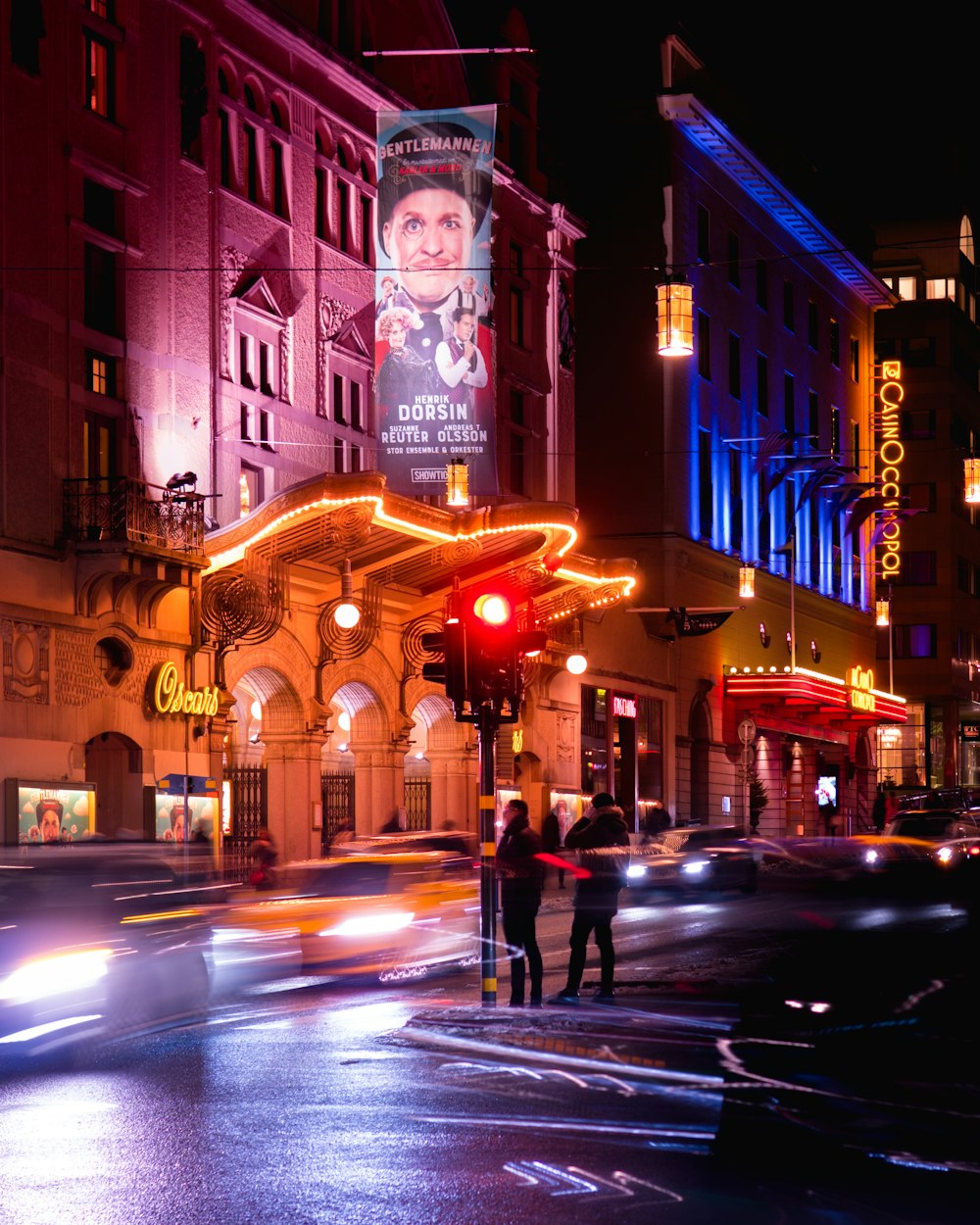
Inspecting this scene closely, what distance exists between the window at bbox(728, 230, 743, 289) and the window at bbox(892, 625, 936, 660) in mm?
28305

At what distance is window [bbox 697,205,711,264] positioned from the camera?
53406mm

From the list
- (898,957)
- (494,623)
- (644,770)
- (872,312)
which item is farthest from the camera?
(872,312)

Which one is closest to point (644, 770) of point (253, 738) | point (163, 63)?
point (253, 738)

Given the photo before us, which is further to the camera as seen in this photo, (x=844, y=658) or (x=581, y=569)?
(x=844, y=658)

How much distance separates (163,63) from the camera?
30.5 meters

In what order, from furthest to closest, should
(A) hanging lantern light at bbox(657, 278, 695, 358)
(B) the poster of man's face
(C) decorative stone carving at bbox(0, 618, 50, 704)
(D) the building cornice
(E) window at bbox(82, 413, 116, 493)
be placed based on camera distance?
(D) the building cornice → (E) window at bbox(82, 413, 116, 493) → (C) decorative stone carving at bbox(0, 618, 50, 704) → (B) the poster of man's face → (A) hanging lantern light at bbox(657, 278, 695, 358)

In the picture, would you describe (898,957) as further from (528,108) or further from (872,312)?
(872,312)

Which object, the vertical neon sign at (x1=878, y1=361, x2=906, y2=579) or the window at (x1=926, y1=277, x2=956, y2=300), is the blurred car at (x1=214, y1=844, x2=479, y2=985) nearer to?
the vertical neon sign at (x1=878, y1=361, x2=906, y2=579)

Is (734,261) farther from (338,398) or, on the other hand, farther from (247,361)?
(247,361)

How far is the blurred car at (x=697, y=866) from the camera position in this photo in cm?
3247

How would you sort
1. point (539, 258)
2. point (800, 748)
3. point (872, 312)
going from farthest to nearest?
1. point (872, 312)
2. point (800, 748)
3. point (539, 258)

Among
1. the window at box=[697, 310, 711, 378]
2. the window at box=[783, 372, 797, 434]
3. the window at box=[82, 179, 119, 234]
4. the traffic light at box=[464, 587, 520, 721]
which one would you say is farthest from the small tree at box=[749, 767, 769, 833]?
the traffic light at box=[464, 587, 520, 721]

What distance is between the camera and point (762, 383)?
5888 centimetres

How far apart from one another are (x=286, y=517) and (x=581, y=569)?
36.8 feet
